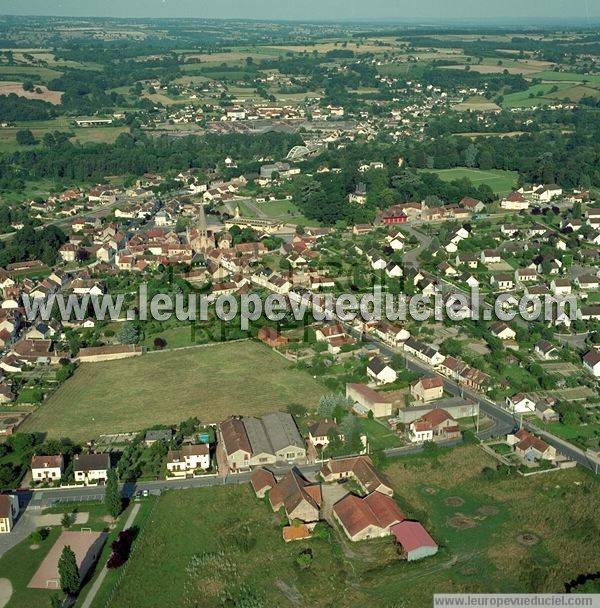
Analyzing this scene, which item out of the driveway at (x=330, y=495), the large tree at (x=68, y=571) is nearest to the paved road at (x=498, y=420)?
the driveway at (x=330, y=495)

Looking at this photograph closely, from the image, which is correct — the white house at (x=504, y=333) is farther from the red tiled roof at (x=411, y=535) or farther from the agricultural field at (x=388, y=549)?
the red tiled roof at (x=411, y=535)

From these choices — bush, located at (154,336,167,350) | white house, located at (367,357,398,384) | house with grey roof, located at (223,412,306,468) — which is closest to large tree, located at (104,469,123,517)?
house with grey roof, located at (223,412,306,468)

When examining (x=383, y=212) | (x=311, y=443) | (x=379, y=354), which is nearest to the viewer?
(x=311, y=443)

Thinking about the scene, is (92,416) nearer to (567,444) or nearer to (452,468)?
(452,468)

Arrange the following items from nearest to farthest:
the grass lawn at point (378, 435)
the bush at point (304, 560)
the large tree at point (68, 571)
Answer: the large tree at point (68, 571) → the bush at point (304, 560) → the grass lawn at point (378, 435)

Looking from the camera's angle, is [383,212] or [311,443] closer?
[311,443]

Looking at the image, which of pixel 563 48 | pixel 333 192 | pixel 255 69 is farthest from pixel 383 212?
pixel 563 48

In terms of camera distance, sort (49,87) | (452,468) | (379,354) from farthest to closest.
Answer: (49,87), (379,354), (452,468)
